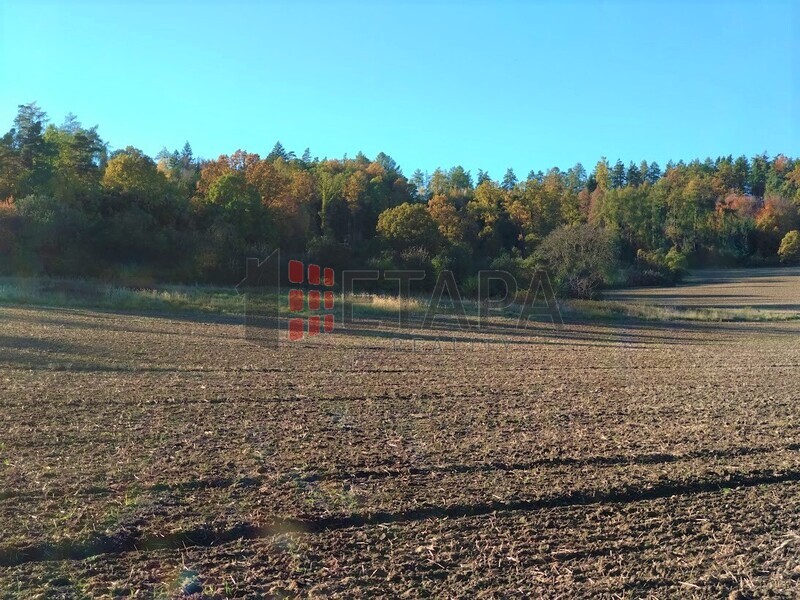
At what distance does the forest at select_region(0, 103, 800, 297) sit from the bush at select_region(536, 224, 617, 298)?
0.11 meters

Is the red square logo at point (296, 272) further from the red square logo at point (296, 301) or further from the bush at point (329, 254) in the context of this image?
the red square logo at point (296, 301)

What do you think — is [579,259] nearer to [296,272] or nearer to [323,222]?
[296,272]

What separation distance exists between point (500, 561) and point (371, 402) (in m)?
5.70

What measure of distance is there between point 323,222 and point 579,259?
32.9 metres

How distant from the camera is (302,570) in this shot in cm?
396

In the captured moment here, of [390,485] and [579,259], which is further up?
[579,259]

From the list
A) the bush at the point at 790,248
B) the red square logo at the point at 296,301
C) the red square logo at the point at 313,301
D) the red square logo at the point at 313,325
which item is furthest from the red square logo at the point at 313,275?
the bush at the point at 790,248

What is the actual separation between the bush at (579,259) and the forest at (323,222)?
0.11 meters

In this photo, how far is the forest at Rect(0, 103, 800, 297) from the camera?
43.2m

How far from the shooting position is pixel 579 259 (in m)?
45.3

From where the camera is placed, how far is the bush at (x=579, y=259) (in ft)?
147

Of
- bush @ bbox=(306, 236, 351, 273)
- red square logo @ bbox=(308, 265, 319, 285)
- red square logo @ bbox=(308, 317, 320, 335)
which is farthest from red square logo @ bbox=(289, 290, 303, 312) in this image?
bush @ bbox=(306, 236, 351, 273)

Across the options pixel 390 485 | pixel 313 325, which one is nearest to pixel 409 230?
pixel 313 325

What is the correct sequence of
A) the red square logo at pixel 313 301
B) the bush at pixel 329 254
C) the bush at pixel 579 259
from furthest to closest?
the bush at pixel 329 254 → the bush at pixel 579 259 → the red square logo at pixel 313 301
